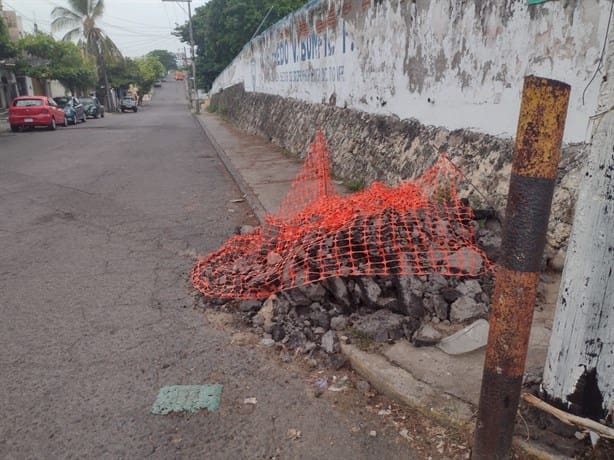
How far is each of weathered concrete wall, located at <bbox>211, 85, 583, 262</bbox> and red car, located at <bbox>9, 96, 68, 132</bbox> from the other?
44.7 ft

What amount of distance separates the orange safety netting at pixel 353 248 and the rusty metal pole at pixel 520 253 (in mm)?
1527

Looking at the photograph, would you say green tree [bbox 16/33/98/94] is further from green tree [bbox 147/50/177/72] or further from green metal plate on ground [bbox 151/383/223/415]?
green tree [bbox 147/50/177/72]

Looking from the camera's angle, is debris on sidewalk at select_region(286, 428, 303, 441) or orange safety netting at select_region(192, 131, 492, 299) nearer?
debris on sidewalk at select_region(286, 428, 303, 441)

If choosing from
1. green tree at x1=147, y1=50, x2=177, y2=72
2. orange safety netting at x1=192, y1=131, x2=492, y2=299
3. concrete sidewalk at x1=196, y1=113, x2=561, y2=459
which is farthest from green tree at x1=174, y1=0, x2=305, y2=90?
green tree at x1=147, y1=50, x2=177, y2=72

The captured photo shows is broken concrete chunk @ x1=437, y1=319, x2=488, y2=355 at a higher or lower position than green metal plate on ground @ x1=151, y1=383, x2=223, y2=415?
higher

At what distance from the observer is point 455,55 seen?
559 cm

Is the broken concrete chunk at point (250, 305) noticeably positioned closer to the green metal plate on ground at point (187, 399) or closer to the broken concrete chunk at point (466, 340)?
the green metal plate on ground at point (187, 399)

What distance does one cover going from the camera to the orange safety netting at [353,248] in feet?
12.0

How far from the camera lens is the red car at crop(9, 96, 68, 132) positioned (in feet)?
68.2

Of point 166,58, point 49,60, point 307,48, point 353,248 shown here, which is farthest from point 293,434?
point 166,58

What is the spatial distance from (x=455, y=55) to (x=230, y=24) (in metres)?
30.0

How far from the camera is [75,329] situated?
3578 mm

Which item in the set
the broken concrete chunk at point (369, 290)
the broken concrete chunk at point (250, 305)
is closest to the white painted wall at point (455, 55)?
the broken concrete chunk at point (369, 290)

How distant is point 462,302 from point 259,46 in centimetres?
1645
